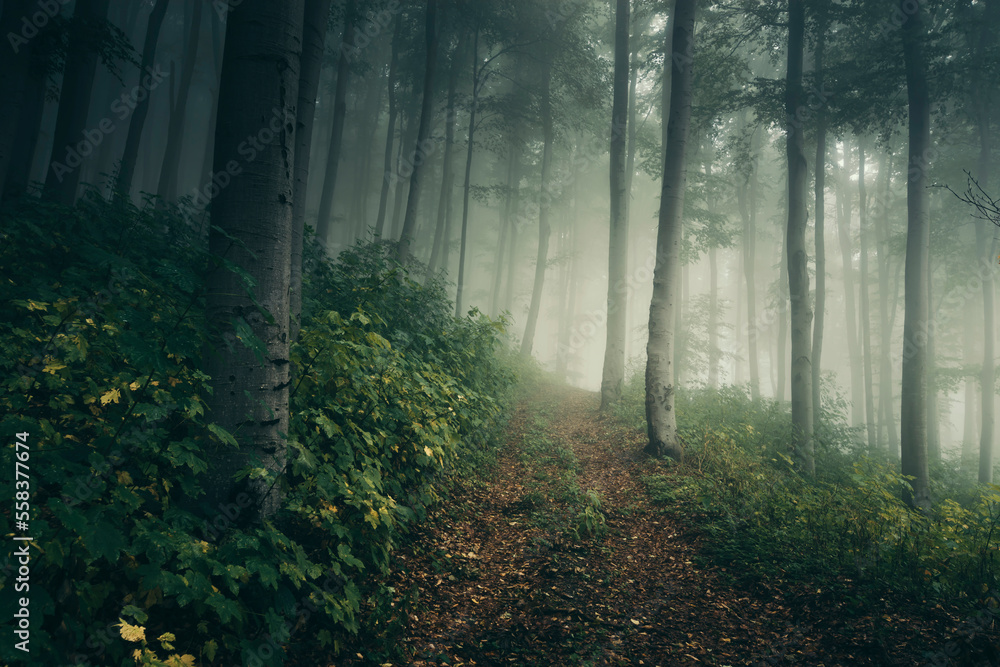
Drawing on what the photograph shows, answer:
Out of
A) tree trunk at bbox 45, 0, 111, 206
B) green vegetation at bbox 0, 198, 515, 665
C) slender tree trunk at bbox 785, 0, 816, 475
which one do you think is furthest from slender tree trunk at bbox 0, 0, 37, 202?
slender tree trunk at bbox 785, 0, 816, 475

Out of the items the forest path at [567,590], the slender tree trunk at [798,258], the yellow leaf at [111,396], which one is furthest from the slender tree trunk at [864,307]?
the yellow leaf at [111,396]

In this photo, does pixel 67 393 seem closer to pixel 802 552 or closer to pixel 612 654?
pixel 612 654

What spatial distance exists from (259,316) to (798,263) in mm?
11379

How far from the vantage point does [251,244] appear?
3082 millimetres

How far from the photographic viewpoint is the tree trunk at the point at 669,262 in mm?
8281

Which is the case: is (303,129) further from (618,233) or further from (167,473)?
(618,233)

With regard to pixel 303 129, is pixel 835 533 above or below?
below

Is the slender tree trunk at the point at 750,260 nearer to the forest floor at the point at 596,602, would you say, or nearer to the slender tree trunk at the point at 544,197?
the slender tree trunk at the point at 544,197

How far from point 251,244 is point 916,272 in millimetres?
12678

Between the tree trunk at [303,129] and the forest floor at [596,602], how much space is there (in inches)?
111

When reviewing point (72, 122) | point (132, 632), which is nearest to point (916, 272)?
point (132, 632)

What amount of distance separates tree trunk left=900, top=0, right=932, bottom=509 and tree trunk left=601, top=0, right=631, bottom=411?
6176mm

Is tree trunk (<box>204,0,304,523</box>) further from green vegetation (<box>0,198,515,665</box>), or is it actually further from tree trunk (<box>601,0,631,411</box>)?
tree trunk (<box>601,0,631,411</box>)

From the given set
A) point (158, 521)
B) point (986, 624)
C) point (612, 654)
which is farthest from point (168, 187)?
point (986, 624)
